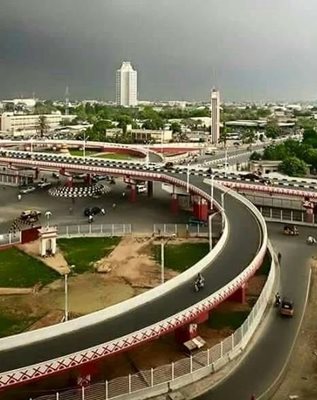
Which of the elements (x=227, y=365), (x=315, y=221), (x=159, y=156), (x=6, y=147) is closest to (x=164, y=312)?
(x=227, y=365)

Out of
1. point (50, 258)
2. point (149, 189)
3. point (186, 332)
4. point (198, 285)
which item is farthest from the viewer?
point (149, 189)

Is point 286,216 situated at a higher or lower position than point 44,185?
lower

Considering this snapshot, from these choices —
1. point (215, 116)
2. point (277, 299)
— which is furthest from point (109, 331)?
point (215, 116)

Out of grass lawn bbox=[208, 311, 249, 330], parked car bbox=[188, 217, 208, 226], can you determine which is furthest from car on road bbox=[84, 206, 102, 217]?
grass lawn bbox=[208, 311, 249, 330]

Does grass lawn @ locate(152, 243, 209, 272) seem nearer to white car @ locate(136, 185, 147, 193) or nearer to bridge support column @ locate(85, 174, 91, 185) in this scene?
white car @ locate(136, 185, 147, 193)

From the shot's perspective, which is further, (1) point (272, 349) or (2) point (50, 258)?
(2) point (50, 258)

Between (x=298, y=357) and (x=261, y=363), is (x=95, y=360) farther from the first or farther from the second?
(x=298, y=357)

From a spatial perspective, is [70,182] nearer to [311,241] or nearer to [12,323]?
[311,241]

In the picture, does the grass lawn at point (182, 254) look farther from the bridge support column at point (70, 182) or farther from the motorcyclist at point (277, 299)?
the bridge support column at point (70, 182)
